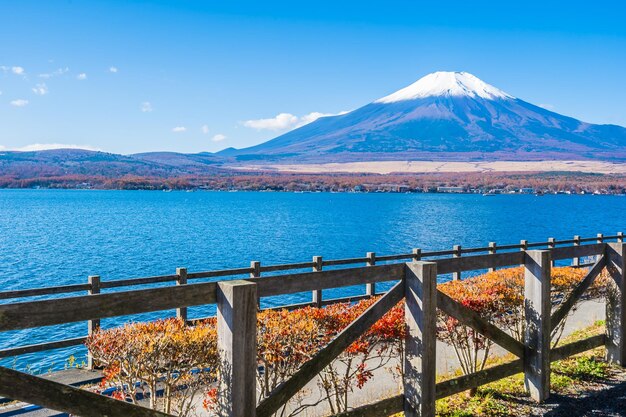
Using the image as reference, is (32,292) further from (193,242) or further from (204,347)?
(193,242)

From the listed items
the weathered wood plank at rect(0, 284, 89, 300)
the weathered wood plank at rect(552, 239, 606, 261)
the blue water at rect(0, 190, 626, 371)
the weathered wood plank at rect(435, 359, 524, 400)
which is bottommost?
the blue water at rect(0, 190, 626, 371)

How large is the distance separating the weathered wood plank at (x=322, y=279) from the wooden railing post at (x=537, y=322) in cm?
213

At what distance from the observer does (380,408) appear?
18.0 ft

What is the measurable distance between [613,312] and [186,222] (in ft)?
306

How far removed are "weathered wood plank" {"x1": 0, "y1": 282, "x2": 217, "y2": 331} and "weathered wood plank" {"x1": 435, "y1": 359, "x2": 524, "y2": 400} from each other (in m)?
2.93

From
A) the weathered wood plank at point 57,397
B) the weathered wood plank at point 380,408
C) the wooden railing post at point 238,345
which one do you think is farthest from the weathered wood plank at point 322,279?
the weathered wood plank at point 57,397

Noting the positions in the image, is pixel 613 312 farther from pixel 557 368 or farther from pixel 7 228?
pixel 7 228

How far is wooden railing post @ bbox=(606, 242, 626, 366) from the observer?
315 inches

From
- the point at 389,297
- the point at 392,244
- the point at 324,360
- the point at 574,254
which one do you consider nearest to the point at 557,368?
the point at 574,254

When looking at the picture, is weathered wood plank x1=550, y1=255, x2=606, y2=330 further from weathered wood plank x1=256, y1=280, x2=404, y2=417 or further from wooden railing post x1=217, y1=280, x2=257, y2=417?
wooden railing post x1=217, y1=280, x2=257, y2=417

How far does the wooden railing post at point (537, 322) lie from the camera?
6734mm

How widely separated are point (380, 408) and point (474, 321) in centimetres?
142

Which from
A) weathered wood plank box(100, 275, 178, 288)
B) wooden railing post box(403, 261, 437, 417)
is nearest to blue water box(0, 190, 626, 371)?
weathered wood plank box(100, 275, 178, 288)

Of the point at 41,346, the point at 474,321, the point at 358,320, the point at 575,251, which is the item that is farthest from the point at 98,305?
the point at 41,346
